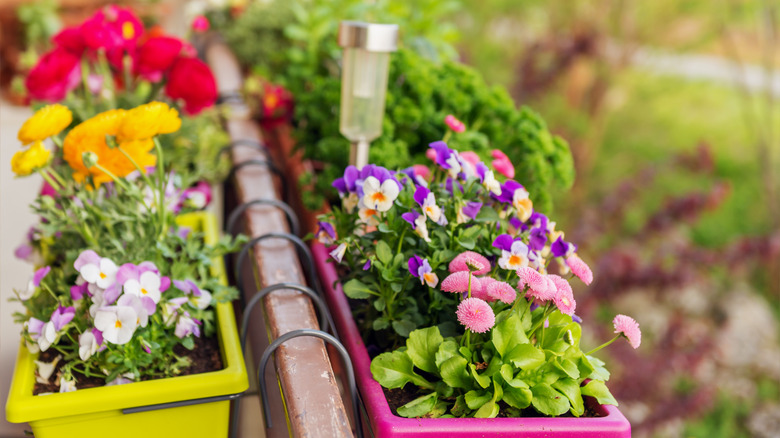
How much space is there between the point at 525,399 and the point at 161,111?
0.53 m

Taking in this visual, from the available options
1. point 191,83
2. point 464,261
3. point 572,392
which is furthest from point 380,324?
point 191,83

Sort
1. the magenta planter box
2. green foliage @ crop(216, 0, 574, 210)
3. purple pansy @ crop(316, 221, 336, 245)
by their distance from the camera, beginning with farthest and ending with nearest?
green foliage @ crop(216, 0, 574, 210) → purple pansy @ crop(316, 221, 336, 245) → the magenta planter box

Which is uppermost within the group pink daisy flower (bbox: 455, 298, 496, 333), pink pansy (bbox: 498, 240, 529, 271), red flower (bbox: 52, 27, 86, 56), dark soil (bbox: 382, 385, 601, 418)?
red flower (bbox: 52, 27, 86, 56)

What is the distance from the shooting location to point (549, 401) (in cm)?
64

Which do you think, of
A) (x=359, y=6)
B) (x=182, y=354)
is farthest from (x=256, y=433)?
(x=359, y=6)

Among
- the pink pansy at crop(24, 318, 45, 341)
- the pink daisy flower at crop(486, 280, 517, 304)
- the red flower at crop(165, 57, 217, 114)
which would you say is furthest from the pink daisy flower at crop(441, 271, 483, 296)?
the red flower at crop(165, 57, 217, 114)

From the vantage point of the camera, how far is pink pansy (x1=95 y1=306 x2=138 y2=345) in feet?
2.24

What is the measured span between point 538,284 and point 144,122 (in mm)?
484

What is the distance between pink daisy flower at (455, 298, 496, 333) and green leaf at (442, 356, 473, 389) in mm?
45

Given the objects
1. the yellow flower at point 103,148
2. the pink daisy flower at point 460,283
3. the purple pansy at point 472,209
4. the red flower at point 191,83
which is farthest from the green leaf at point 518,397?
the red flower at point 191,83

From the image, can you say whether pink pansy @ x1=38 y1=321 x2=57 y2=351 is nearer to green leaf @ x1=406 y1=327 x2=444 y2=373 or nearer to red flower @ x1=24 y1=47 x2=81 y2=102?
green leaf @ x1=406 y1=327 x2=444 y2=373

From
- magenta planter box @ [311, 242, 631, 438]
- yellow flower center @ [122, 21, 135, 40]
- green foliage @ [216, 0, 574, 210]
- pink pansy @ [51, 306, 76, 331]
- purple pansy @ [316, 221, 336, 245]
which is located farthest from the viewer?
yellow flower center @ [122, 21, 135, 40]

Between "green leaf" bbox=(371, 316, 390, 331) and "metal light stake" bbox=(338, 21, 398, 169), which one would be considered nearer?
"green leaf" bbox=(371, 316, 390, 331)

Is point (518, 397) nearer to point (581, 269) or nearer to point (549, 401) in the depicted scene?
point (549, 401)
